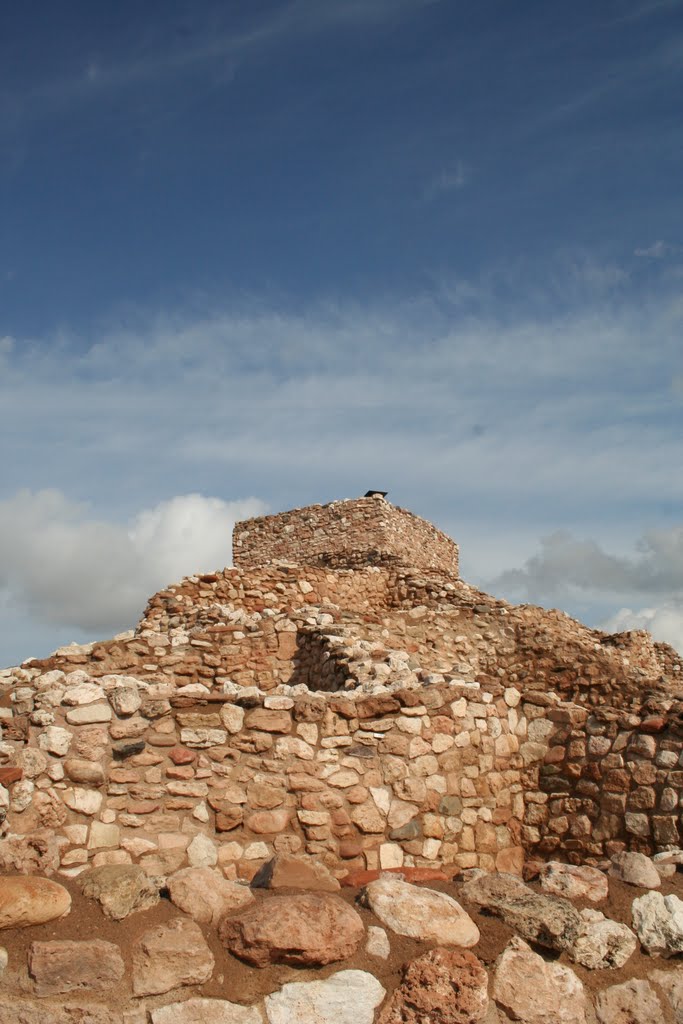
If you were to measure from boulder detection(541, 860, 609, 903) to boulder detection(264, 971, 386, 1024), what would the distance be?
4.42 ft

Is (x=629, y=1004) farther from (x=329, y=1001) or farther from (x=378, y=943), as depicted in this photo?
(x=329, y=1001)

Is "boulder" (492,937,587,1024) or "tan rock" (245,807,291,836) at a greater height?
"tan rock" (245,807,291,836)

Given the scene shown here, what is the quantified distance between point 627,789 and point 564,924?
2.54m

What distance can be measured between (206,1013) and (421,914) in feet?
4.04

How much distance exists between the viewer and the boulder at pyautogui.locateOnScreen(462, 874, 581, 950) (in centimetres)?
443

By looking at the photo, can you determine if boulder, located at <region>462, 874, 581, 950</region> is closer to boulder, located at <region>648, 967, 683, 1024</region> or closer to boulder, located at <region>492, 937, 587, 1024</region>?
boulder, located at <region>492, 937, 587, 1024</region>

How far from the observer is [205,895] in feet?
14.4

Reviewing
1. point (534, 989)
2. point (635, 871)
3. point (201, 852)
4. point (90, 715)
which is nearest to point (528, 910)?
point (534, 989)

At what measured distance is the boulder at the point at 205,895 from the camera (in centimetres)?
430

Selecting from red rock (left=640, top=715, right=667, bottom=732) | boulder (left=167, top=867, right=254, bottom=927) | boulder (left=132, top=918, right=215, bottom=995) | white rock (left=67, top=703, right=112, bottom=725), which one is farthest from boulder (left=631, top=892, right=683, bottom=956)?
white rock (left=67, top=703, right=112, bottom=725)

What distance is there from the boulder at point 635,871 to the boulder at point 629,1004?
25.6 inches

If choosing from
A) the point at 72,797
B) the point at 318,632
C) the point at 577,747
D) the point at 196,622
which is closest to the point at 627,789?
the point at 577,747

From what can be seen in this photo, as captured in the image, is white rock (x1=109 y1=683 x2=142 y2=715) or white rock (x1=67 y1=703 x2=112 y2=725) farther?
white rock (x1=109 y1=683 x2=142 y2=715)

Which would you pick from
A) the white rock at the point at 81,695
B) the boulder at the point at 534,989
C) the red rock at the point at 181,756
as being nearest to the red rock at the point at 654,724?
the boulder at the point at 534,989
